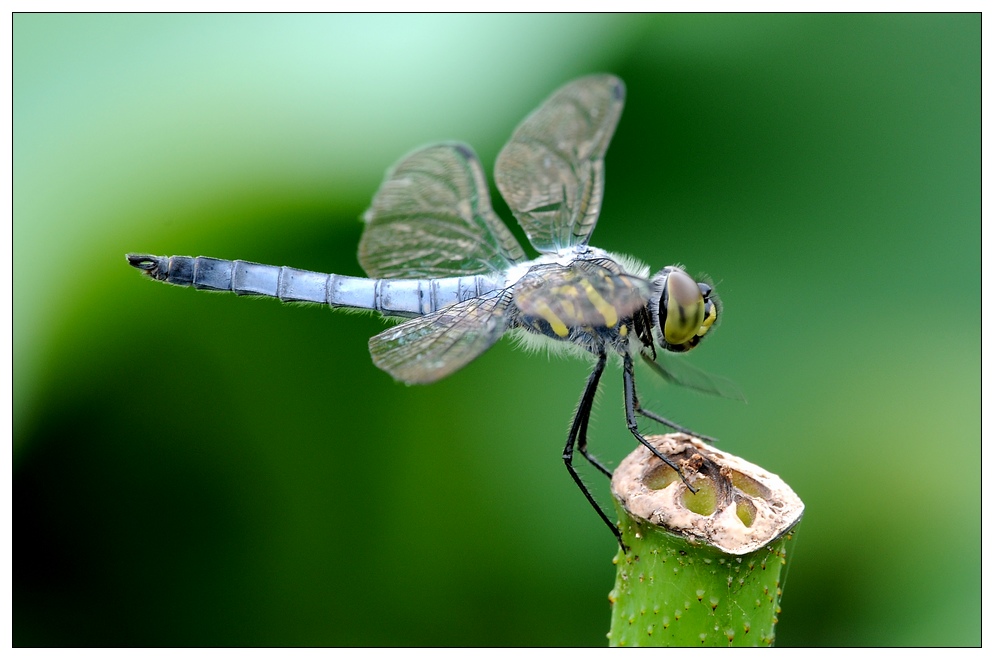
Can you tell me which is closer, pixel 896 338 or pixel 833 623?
pixel 833 623

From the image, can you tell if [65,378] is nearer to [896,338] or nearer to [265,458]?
[265,458]

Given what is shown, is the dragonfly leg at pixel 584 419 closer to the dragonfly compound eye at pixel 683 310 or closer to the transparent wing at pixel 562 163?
the dragonfly compound eye at pixel 683 310

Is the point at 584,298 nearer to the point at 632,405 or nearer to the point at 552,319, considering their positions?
the point at 552,319

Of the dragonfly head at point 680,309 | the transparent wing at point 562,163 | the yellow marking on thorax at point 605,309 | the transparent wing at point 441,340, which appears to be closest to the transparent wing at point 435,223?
the transparent wing at point 562,163

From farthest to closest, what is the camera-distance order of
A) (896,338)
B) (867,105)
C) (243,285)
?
(867,105)
(896,338)
(243,285)

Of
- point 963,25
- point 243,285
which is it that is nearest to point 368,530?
point 243,285

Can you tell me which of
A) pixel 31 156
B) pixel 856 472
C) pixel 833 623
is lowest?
pixel 833 623
